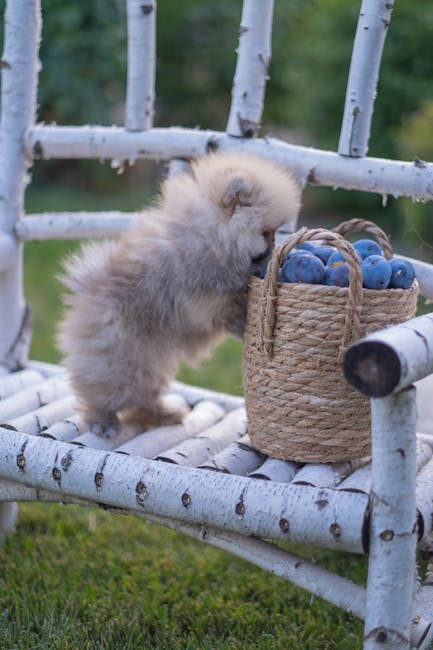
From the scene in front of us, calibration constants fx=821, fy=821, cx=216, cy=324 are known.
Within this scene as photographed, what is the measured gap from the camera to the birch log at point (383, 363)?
969 mm

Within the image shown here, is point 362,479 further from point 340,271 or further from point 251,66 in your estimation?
point 251,66

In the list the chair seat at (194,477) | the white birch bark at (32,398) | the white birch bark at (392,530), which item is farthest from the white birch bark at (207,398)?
the white birch bark at (392,530)

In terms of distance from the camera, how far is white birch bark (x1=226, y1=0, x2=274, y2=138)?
168cm

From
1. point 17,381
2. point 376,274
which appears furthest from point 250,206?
point 17,381

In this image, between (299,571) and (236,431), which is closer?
(299,571)

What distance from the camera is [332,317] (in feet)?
4.09

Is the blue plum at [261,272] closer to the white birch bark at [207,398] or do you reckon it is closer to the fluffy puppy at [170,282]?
the fluffy puppy at [170,282]

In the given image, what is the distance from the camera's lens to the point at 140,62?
179cm

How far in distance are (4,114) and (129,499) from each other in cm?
100

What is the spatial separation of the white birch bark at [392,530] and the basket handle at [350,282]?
7.7 inches

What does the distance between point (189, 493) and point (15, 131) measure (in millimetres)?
1016

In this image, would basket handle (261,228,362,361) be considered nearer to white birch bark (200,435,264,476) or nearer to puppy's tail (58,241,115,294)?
white birch bark (200,435,264,476)

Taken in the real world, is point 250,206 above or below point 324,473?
above

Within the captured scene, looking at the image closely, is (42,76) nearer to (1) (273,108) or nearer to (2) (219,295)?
(1) (273,108)
